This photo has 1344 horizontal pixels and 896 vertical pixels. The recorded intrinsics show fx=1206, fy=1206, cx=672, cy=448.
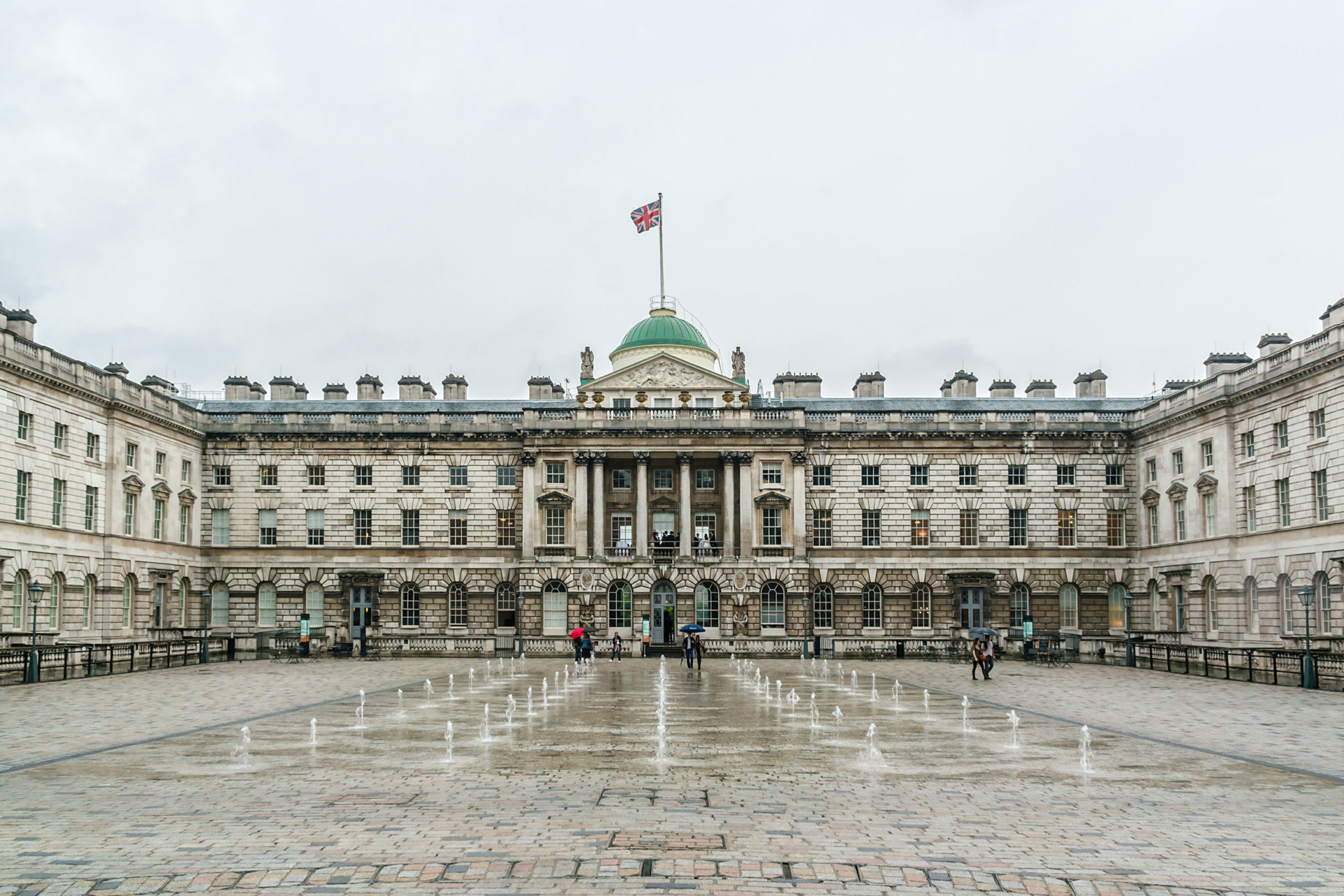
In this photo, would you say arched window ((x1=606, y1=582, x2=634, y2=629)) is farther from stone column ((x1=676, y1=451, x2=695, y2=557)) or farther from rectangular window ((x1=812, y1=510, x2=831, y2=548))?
rectangular window ((x1=812, y1=510, x2=831, y2=548))

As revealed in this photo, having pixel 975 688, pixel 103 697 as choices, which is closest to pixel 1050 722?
pixel 975 688

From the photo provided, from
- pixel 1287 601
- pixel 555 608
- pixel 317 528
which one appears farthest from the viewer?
pixel 317 528

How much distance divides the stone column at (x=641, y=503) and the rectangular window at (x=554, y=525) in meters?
4.04

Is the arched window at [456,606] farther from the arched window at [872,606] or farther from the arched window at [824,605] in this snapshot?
the arched window at [872,606]

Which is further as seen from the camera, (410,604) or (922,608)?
(410,604)

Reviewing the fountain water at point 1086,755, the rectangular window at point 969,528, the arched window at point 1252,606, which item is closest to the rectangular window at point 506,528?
the rectangular window at point 969,528

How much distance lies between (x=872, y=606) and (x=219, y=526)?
36115 mm

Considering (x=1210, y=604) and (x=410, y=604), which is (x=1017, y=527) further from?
(x=410, y=604)

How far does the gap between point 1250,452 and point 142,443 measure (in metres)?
50.7

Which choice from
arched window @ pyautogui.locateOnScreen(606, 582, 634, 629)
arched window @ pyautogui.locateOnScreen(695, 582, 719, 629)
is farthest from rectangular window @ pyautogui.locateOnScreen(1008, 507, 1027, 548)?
arched window @ pyautogui.locateOnScreen(606, 582, 634, 629)

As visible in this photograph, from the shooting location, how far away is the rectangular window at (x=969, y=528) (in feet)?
215

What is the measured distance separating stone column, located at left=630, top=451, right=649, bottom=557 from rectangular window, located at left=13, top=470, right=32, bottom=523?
29427mm

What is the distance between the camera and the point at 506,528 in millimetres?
66562

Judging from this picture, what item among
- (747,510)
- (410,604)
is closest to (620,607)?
(747,510)
